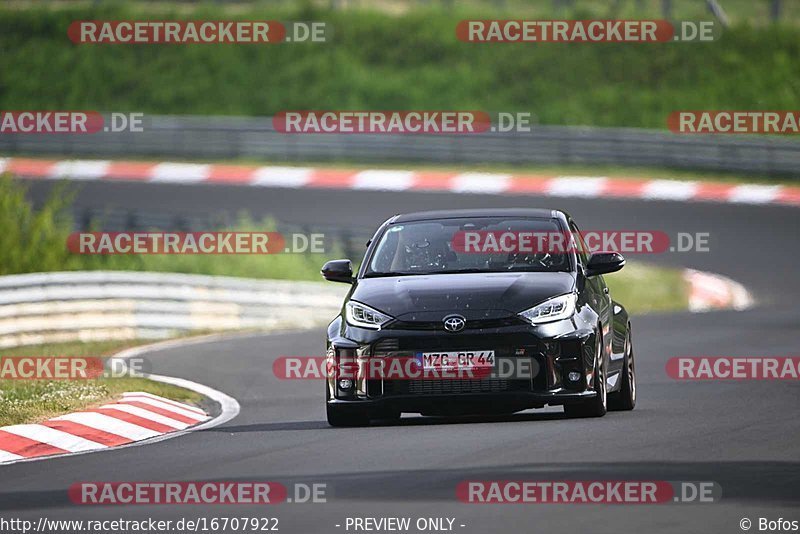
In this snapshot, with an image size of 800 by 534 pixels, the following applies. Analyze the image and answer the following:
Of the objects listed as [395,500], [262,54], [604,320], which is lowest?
[395,500]

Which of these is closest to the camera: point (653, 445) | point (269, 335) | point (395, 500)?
point (395, 500)

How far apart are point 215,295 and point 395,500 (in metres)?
14.5

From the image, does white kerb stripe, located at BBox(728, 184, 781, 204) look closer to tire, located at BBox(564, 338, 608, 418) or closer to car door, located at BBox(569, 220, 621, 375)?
car door, located at BBox(569, 220, 621, 375)

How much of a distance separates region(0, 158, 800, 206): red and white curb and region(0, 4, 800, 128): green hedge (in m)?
7.45

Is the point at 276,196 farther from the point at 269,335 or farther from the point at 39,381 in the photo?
the point at 39,381

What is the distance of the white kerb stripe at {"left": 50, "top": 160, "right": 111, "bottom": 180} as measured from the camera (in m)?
38.4

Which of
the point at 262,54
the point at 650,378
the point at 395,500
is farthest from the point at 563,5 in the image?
the point at 395,500

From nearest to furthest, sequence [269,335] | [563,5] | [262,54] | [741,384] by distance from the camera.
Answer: [741,384]
[269,335]
[563,5]
[262,54]

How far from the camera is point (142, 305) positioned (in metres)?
22.5

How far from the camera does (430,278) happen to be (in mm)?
12383

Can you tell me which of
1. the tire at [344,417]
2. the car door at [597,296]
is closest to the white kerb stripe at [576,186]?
the car door at [597,296]

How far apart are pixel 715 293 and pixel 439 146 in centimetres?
1331

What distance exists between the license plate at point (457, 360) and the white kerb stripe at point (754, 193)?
2242cm

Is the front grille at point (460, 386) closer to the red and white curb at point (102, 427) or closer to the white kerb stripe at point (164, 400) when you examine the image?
the red and white curb at point (102, 427)
